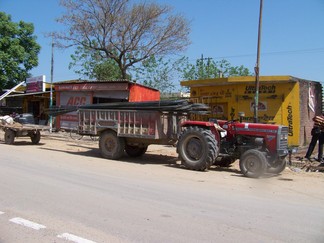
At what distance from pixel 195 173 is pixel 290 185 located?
2.70m

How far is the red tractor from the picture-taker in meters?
10.6

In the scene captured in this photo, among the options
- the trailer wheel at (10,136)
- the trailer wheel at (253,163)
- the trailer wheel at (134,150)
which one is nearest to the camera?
the trailer wheel at (253,163)

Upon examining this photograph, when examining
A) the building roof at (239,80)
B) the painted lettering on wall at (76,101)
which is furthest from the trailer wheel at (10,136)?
the building roof at (239,80)

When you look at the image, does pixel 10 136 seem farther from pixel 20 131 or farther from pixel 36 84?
pixel 36 84

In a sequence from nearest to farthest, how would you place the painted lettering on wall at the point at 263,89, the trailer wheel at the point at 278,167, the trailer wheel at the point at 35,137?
1. the trailer wheel at the point at 278,167
2. the painted lettering on wall at the point at 263,89
3. the trailer wheel at the point at 35,137

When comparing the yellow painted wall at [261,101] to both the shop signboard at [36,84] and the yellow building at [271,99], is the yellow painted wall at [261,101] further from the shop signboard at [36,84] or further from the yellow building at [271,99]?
the shop signboard at [36,84]

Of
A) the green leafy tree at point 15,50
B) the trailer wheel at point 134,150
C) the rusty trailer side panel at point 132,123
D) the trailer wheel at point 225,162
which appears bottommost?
the trailer wheel at point 225,162

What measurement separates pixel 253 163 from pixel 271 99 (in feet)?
25.6

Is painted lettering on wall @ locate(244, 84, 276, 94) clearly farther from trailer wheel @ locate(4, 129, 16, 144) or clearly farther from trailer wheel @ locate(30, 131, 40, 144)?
trailer wheel @ locate(4, 129, 16, 144)

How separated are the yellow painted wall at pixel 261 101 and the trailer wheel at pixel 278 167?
6.36 meters

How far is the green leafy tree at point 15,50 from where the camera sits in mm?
29975

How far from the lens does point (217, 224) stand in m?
5.78

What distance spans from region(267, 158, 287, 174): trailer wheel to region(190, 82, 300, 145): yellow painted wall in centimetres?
636

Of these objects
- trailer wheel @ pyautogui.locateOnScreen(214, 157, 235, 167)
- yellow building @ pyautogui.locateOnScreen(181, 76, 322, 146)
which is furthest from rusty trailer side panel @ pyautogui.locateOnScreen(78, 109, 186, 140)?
yellow building @ pyautogui.locateOnScreen(181, 76, 322, 146)
